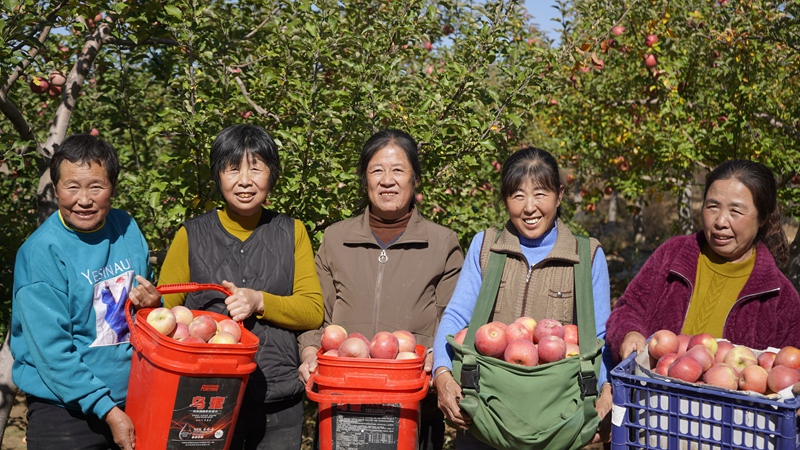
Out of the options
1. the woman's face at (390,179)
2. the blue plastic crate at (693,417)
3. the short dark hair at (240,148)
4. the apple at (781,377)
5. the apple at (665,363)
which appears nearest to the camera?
the blue plastic crate at (693,417)

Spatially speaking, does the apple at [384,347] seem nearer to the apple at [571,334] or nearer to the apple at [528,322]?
the apple at [528,322]

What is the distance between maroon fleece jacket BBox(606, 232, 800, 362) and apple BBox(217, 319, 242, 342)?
3.83 ft

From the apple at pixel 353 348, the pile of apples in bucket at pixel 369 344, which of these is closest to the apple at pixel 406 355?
the pile of apples in bucket at pixel 369 344

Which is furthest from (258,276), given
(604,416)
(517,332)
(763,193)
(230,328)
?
(763,193)

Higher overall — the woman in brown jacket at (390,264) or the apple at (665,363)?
the woman in brown jacket at (390,264)

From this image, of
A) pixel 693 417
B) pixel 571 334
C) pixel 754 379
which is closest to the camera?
pixel 693 417

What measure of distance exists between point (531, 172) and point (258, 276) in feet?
3.22

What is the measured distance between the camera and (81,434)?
225 centimetres

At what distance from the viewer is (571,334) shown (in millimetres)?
2289


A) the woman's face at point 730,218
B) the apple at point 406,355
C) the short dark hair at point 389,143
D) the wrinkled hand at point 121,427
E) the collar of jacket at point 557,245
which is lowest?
the wrinkled hand at point 121,427

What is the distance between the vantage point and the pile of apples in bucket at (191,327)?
7.18 feet

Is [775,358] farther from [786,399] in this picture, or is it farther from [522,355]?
[522,355]

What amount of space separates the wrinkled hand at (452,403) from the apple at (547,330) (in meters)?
0.29

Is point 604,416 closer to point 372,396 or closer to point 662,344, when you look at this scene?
point 662,344
